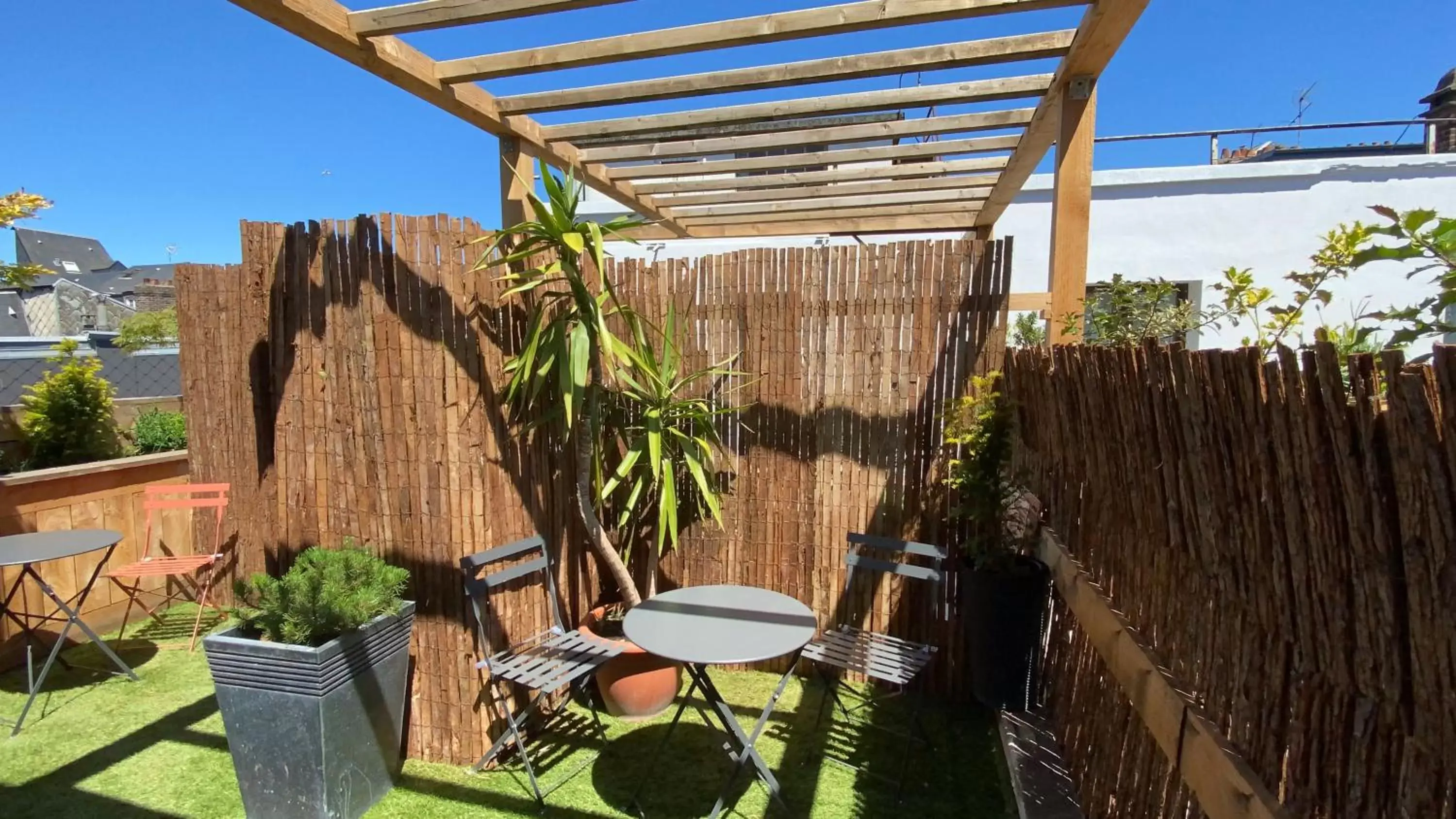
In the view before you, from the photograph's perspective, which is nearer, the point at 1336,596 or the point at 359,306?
the point at 1336,596

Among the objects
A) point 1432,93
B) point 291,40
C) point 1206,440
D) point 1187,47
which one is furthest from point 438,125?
point 1432,93

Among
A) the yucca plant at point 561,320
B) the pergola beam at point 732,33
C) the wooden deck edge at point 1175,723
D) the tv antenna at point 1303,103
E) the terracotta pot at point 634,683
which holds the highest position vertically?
the tv antenna at point 1303,103

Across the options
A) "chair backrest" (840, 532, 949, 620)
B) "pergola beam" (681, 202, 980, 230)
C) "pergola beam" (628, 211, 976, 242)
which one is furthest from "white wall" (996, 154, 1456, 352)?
"chair backrest" (840, 532, 949, 620)

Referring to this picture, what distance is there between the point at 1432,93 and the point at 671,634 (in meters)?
11.7

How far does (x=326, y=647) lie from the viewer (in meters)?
2.41

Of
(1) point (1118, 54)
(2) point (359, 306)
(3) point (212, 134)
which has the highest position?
(3) point (212, 134)

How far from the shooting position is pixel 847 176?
406 centimetres

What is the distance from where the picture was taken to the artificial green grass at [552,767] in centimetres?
264

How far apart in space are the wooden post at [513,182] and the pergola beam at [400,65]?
0.05 metres

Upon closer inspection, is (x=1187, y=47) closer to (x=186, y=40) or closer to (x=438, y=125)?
(x=438, y=125)

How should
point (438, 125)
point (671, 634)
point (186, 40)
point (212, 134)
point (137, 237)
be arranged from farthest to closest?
point (137, 237) → point (212, 134) → point (186, 40) → point (438, 125) → point (671, 634)

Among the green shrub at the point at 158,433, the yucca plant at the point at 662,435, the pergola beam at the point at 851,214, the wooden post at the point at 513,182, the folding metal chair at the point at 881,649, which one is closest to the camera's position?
the folding metal chair at the point at 881,649

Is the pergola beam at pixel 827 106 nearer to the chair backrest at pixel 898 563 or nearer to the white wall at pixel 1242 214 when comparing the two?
the chair backrest at pixel 898 563

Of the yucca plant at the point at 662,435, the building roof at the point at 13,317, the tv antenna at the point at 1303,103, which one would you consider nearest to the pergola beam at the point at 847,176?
the yucca plant at the point at 662,435
